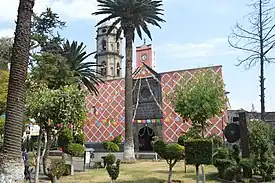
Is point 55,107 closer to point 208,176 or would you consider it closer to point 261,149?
point 208,176

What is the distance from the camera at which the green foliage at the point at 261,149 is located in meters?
11.9

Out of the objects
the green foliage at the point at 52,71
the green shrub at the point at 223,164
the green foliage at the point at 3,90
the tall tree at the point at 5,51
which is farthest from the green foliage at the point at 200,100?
the tall tree at the point at 5,51

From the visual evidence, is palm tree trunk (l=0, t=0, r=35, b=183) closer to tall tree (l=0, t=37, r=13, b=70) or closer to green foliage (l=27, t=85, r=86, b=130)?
green foliage (l=27, t=85, r=86, b=130)

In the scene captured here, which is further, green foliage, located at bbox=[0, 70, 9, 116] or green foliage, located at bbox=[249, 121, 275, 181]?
green foliage, located at bbox=[0, 70, 9, 116]

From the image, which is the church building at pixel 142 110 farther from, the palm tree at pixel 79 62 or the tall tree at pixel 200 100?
the tall tree at pixel 200 100

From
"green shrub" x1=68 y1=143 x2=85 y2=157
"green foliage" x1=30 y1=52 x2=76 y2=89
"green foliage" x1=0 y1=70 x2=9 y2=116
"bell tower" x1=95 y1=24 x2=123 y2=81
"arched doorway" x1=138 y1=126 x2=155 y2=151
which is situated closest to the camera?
"green shrub" x1=68 y1=143 x2=85 y2=157

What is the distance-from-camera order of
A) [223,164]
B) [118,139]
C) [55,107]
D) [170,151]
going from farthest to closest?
1. [118,139]
2. [223,164]
3. [55,107]
4. [170,151]

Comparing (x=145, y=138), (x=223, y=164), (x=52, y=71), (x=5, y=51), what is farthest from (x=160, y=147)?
(x=5, y=51)

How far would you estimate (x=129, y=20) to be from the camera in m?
23.9

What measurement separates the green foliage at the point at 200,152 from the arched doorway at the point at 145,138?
20337 mm

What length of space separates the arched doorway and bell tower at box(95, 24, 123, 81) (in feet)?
45.1

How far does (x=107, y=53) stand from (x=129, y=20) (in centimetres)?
2027

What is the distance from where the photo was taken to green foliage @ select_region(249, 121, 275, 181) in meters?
11.9

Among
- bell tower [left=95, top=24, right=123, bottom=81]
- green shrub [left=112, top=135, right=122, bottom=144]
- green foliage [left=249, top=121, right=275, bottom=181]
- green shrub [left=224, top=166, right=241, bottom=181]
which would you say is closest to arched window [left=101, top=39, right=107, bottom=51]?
bell tower [left=95, top=24, right=123, bottom=81]
